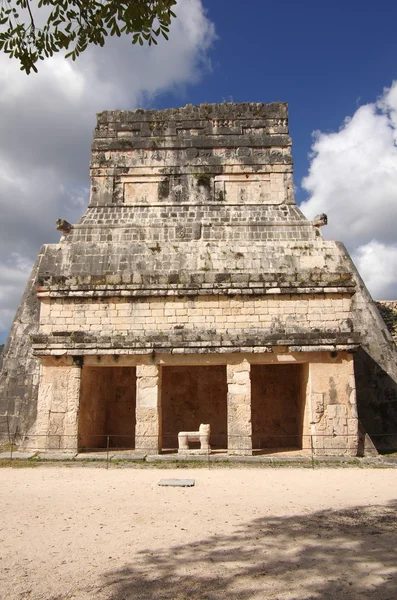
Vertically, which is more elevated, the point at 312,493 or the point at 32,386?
the point at 32,386

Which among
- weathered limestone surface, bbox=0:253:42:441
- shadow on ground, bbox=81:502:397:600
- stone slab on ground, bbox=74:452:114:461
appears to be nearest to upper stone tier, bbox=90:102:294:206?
weathered limestone surface, bbox=0:253:42:441

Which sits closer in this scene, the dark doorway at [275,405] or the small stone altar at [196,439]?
the small stone altar at [196,439]

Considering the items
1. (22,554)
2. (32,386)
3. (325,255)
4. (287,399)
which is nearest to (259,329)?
(325,255)

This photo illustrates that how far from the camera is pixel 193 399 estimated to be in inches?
682

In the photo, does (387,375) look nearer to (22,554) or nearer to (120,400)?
(120,400)

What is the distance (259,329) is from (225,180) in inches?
229

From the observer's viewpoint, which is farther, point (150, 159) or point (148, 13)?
point (150, 159)

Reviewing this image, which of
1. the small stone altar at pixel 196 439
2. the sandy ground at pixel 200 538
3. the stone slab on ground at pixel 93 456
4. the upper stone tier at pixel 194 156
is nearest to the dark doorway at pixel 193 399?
the small stone altar at pixel 196 439

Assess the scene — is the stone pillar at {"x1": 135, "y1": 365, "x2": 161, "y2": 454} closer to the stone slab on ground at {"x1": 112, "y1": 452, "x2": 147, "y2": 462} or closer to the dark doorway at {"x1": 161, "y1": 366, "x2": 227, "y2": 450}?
the stone slab on ground at {"x1": 112, "y1": 452, "x2": 147, "y2": 462}

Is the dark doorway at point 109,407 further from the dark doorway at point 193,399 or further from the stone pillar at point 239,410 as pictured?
the stone pillar at point 239,410

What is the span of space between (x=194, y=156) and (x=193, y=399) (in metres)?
8.40

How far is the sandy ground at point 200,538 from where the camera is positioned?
4.68m

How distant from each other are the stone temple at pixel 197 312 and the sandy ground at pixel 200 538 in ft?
10.5

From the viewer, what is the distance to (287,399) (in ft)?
55.3
